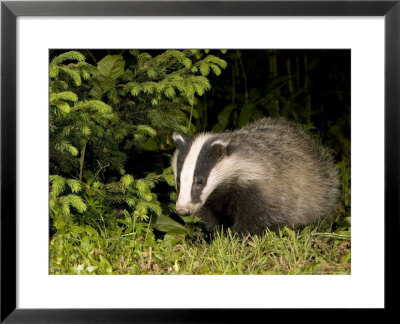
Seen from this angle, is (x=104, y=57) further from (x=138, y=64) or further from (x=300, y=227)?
(x=300, y=227)

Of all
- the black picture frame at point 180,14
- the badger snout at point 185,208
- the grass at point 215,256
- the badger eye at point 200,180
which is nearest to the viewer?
the black picture frame at point 180,14

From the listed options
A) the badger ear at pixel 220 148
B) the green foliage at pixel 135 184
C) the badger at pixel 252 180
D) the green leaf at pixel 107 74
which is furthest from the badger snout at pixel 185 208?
the green leaf at pixel 107 74

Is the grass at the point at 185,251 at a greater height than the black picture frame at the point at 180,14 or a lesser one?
lesser

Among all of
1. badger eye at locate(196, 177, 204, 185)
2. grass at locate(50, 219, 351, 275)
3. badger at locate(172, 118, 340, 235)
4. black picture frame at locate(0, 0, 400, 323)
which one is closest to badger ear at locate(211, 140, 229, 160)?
badger at locate(172, 118, 340, 235)

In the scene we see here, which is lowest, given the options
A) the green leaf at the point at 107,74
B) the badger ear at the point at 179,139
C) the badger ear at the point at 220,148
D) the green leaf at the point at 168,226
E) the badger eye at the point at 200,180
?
the green leaf at the point at 168,226

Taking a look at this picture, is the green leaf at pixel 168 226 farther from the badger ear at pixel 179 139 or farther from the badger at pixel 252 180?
the badger ear at pixel 179 139

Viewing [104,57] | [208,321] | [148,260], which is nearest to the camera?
[208,321]

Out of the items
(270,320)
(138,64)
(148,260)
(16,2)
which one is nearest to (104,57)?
(138,64)

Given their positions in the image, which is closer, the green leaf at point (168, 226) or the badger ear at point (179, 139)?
the badger ear at point (179, 139)
